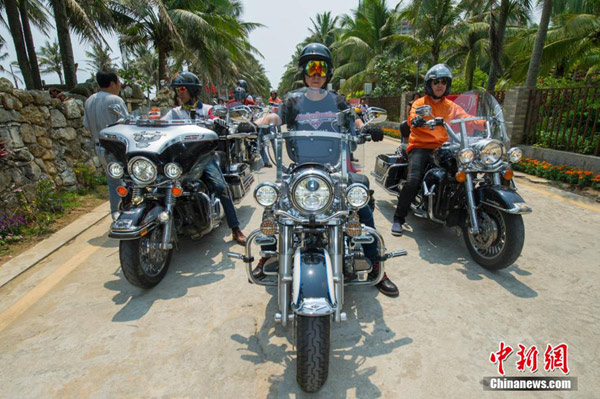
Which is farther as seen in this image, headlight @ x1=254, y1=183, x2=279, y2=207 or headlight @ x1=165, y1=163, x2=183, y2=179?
headlight @ x1=165, y1=163, x2=183, y2=179

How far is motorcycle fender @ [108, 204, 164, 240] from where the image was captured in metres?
2.77

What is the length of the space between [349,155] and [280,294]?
116 centimetres

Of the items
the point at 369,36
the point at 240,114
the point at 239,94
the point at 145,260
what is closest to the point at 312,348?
the point at 145,260

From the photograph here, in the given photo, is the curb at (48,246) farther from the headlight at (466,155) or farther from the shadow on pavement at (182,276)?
the headlight at (466,155)

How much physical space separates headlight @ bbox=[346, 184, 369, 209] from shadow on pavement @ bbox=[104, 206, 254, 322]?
5.80 feet

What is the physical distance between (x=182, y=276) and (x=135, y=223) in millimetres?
836

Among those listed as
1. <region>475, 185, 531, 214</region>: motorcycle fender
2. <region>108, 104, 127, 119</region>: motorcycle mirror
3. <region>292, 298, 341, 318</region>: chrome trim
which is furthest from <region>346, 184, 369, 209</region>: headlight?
<region>108, 104, 127, 119</region>: motorcycle mirror

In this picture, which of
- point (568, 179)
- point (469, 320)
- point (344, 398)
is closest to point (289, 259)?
point (344, 398)

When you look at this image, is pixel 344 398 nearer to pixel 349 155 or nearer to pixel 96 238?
pixel 349 155

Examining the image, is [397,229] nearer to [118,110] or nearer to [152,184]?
[152,184]

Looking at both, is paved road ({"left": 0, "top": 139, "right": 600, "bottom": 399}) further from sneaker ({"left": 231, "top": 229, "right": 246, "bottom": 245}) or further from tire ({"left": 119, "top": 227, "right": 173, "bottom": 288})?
sneaker ({"left": 231, "top": 229, "right": 246, "bottom": 245})

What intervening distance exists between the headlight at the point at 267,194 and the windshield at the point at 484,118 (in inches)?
95.9

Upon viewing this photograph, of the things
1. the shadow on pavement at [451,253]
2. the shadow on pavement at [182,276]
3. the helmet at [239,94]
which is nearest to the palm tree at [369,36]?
the helmet at [239,94]

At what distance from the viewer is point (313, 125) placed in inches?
108
